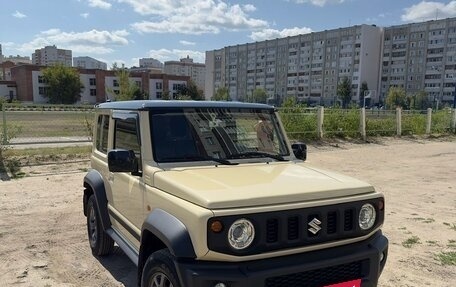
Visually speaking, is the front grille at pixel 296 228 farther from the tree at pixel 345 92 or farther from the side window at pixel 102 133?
the tree at pixel 345 92

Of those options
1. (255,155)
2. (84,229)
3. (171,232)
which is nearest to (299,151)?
(255,155)

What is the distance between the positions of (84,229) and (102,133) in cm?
181

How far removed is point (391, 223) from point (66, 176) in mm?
7007

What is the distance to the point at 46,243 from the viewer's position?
16.5 ft

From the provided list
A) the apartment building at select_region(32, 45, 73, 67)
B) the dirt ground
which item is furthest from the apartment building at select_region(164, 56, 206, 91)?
the dirt ground

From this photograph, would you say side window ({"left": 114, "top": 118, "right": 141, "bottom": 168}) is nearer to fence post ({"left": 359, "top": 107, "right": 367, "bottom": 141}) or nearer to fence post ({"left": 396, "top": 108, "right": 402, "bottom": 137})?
fence post ({"left": 359, "top": 107, "right": 367, "bottom": 141})

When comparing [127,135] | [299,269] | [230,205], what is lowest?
[299,269]

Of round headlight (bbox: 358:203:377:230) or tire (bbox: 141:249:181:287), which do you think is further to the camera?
round headlight (bbox: 358:203:377:230)

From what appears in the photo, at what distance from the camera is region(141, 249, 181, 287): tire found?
258 centimetres

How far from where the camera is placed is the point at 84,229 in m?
5.63

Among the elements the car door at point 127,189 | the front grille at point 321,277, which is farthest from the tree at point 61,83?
the front grille at point 321,277

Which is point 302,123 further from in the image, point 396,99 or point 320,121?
point 396,99

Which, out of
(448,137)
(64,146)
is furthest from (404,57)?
(64,146)

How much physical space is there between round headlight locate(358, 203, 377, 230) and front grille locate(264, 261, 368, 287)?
27 centimetres
